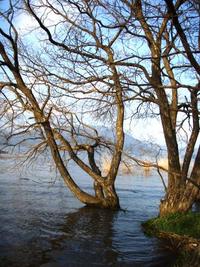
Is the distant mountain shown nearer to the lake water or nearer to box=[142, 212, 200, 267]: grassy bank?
the lake water

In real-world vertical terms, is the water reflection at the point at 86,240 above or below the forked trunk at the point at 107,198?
below

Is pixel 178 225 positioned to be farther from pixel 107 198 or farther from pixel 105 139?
pixel 105 139

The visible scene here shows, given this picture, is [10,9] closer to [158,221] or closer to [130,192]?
[158,221]

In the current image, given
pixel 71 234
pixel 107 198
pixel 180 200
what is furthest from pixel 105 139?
pixel 71 234

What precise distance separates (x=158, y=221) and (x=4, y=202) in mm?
6971

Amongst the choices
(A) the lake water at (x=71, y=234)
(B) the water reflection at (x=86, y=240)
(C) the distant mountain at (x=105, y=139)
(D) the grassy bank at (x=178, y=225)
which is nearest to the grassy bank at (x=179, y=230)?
(D) the grassy bank at (x=178, y=225)

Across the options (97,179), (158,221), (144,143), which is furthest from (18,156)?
(158,221)

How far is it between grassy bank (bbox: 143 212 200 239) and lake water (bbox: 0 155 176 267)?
463 mm

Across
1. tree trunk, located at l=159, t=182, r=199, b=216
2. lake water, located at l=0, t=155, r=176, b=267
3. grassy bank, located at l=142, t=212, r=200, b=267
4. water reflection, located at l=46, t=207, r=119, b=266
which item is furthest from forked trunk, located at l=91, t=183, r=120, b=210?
tree trunk, located at l=159, t=182, r=199, b=216

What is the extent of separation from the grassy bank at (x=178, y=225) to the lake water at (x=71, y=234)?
0.46m

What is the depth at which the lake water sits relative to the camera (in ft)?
31.0

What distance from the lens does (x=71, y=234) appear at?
12023 mm

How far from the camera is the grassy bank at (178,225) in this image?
36.9 ft

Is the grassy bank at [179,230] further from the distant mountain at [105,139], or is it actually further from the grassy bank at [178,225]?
the distant mountain at [105,139]
